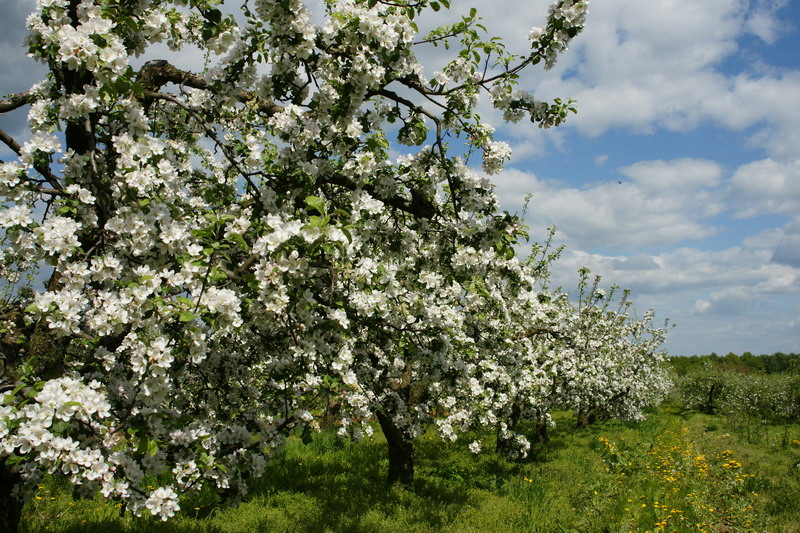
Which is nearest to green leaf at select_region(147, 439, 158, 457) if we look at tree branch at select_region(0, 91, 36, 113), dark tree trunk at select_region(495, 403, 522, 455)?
tree branch at select_region(0, 91, 36, 113)

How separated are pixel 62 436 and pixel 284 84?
11.9 feet

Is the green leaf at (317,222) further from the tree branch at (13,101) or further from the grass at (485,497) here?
the grass at (485,497)

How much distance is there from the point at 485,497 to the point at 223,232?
26.8ft

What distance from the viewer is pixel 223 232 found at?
4.64 m

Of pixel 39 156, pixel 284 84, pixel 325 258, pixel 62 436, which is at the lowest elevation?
pixel 62 436

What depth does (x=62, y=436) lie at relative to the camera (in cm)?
329

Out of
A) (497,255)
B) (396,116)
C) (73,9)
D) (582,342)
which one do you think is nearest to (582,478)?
(582,342)

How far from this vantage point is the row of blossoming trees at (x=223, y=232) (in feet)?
11.2

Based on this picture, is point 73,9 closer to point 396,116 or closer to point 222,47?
point 222,47

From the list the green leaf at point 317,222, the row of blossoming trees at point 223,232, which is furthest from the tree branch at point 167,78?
the green leaf at point 317,222

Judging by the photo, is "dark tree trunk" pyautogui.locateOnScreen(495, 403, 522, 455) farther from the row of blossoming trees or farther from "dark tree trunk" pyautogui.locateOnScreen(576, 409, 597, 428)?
"dark tree trunk" pyautogui.locateOnScreen(576, 409, 597, 428)

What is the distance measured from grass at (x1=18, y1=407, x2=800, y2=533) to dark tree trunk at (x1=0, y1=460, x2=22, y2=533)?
1.31 meters

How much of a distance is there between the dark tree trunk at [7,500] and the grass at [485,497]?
1.31 meters

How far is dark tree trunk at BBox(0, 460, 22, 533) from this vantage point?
13.9 feet
